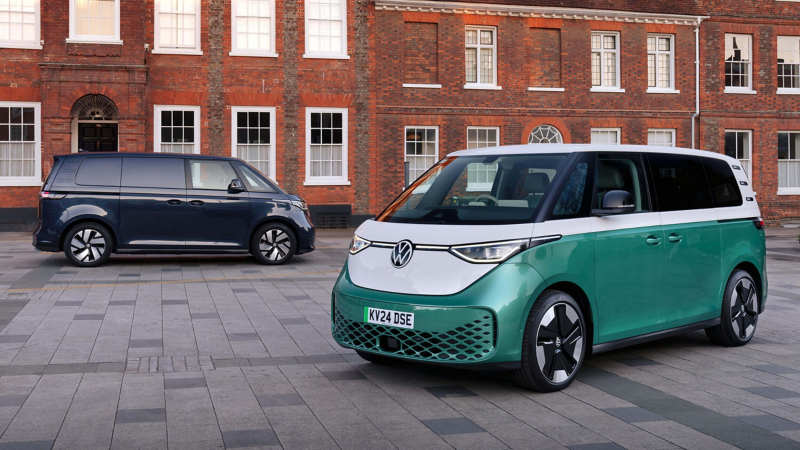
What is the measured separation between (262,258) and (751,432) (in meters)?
11.1

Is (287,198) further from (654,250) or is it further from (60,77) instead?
(60,77)

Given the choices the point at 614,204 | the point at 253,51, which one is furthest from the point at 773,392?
the point at 253,51

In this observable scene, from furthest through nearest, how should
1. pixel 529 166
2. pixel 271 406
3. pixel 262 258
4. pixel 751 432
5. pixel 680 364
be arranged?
pixel 262 258, pixel 680 364, pixel 529 166, pixel 271 406, pixel 751 432

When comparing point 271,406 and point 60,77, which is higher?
point 60,77

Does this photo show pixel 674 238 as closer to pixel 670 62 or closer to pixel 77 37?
pixel 77 37

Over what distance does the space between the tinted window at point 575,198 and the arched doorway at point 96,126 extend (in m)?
19.8

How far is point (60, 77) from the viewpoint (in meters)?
23.5

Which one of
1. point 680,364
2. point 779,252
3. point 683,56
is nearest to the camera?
point 680,364

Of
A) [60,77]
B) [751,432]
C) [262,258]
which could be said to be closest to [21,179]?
[60,77]

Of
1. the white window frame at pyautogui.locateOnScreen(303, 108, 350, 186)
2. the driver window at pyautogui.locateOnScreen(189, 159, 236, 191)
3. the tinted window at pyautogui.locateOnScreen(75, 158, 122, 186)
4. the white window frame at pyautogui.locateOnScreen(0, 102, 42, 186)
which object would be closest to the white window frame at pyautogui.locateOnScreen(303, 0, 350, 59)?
the white window frame at pyautogui.locateOnScreen(303, 108, 350, 186)

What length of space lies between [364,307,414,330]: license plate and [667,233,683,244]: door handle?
247cm

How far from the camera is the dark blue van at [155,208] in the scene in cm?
1474

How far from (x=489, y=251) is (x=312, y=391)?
5.37ft

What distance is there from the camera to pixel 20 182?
2397 cm
